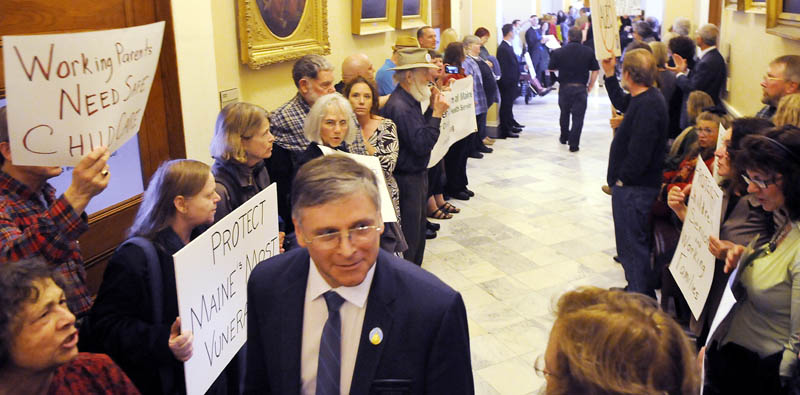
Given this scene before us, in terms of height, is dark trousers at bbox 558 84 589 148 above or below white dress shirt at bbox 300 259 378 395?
below

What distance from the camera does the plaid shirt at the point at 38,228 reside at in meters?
2.34

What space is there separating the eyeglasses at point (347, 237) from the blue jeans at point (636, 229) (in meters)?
3.92

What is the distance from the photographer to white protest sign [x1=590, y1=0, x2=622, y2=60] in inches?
246

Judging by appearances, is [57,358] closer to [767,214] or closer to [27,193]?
[27,193]

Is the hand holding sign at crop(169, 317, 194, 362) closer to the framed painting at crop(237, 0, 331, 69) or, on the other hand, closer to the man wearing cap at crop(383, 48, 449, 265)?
the man wearing cap at crop(383, 48, 449, 265)

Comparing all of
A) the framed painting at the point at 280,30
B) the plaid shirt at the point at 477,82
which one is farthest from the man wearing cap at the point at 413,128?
the plaid shirt at the point at 477,82

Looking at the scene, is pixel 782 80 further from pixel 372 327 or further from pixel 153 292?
pixel 153 292

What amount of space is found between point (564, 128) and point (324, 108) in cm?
827

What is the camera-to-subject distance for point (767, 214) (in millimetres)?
3457

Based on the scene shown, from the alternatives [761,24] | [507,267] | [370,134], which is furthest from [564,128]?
[370,134]

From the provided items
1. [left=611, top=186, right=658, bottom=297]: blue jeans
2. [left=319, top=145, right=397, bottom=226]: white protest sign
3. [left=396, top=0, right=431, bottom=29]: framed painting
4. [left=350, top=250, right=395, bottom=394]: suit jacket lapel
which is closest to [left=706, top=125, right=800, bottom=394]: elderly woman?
[left=350, top=250, right=395, bottom=394]: suit jacket lapel

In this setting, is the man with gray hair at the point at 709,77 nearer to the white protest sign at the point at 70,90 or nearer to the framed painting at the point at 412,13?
the framed painting at the point at 412,13

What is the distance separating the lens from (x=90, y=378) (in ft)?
7.24

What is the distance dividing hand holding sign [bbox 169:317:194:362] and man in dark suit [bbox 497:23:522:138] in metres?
10.4
